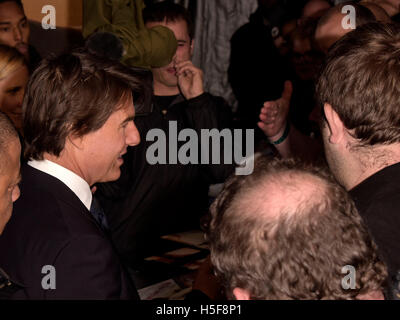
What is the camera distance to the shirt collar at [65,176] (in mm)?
1312

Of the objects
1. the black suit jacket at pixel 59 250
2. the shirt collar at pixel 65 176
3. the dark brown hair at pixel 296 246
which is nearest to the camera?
the dark brown hair at pixel 296 246

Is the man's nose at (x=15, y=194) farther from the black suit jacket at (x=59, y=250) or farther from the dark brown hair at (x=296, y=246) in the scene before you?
the dark brown hair at (x=296, y=246)

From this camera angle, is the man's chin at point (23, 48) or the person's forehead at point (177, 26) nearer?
the person's forehead at point (177, 26)

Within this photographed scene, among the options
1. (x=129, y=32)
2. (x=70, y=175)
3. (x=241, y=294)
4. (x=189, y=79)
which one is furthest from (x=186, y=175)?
(x=241, y=294)

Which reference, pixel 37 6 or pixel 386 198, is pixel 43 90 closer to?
pixel 386 198

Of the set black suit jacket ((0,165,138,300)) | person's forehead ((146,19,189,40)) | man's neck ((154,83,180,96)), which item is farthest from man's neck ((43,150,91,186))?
person's forehead ((146,19,189,40))

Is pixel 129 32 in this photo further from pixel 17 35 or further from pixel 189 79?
pixel 17 35

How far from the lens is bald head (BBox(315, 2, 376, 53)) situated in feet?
6.58

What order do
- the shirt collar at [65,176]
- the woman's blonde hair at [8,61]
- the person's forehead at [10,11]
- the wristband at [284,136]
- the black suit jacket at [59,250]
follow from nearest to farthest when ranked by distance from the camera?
the black suit jacket at [59,250] < the shirt collar at [65,176] < the wristband at [284,136] < the woman's blonde hair at [8,61] < the person's forehead at [10,11]

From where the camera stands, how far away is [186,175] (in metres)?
2.29

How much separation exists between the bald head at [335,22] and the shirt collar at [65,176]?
1149 mm

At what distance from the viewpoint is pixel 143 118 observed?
227 centimetres

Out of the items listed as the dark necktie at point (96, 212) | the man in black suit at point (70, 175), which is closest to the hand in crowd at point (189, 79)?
the man in black suit at point (70, 175)

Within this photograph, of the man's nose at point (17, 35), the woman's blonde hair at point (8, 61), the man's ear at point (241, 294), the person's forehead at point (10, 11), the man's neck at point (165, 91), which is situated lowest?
the man's ear at point (241, 294)
